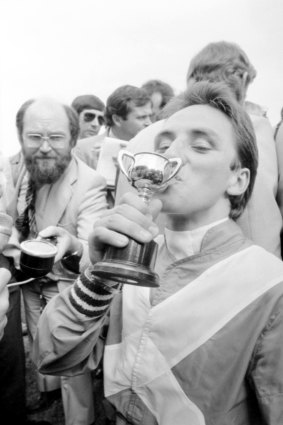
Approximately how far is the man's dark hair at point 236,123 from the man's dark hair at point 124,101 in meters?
2.12

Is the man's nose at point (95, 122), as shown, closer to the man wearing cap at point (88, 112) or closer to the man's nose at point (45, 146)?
the man wearing cap at point (88, 112)

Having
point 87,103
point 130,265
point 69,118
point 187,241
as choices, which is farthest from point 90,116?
point 130,265

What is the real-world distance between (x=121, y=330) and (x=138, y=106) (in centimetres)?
273

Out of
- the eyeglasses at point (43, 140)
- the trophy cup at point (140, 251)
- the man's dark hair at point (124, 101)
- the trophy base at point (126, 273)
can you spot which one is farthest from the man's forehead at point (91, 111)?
the trophy base at point (126, 273)

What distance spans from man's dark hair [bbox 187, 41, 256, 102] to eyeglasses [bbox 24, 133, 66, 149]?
42.1 inches

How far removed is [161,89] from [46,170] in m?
1.98

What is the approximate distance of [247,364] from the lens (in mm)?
1047

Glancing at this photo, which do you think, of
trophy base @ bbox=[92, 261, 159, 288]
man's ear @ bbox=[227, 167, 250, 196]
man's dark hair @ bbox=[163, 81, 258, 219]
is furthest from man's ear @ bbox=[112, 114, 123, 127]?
trophy base @ bbox=[92, 261, 159, 288]

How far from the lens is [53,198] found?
2568mm

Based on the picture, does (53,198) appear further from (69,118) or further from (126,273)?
(126,273)

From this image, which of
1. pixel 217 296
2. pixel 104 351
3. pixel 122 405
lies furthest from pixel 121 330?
pixel 217 296

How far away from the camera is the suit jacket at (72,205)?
8.13ft

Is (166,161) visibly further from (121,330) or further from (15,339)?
(15,339)

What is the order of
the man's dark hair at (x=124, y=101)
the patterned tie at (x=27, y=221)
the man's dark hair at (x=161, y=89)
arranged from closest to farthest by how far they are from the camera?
the patterned tie at (x=27, y=221) < the man's dark hair at (x=124, y=101) < the man's dark hair at (x=161, y=89)
